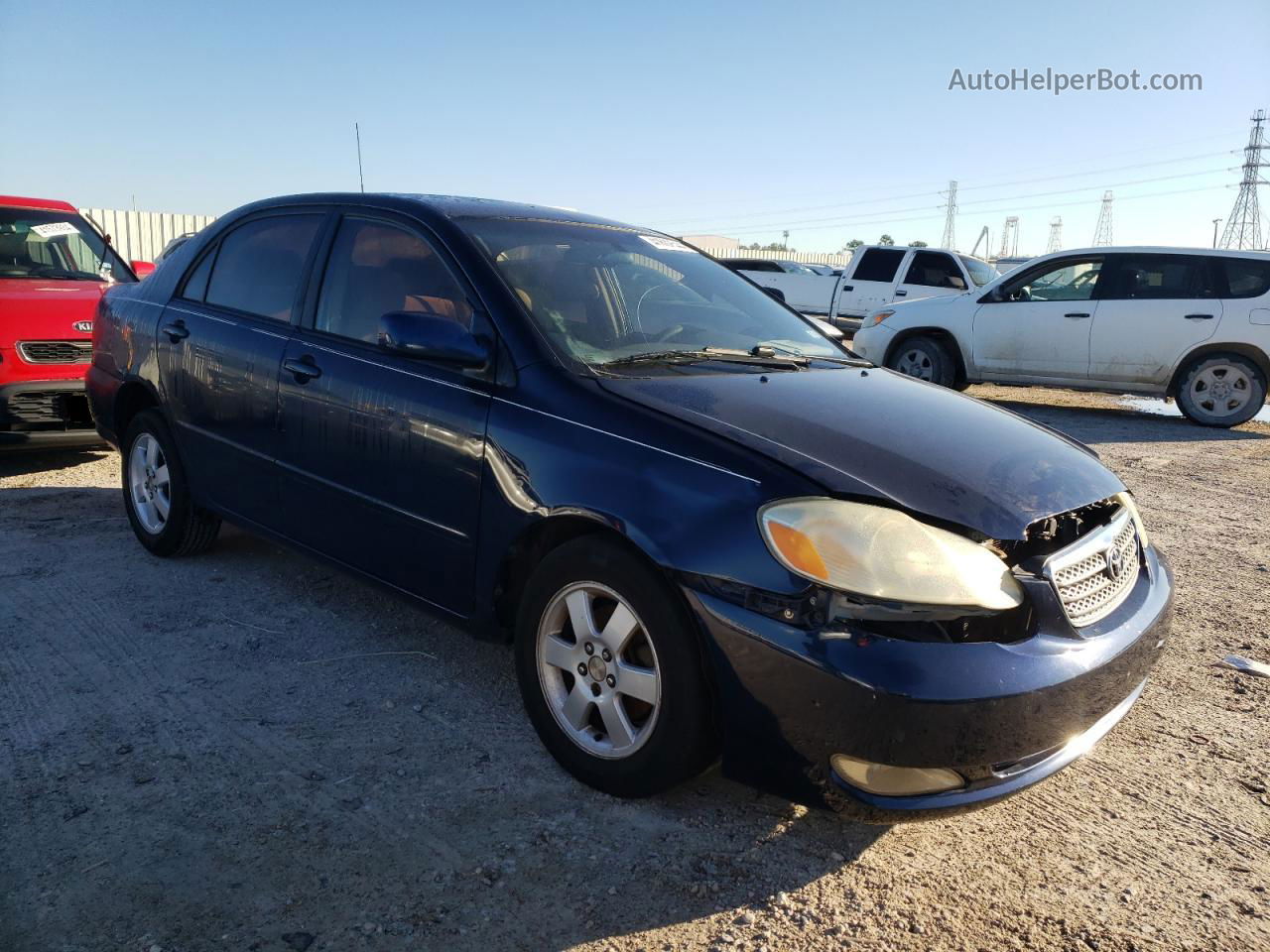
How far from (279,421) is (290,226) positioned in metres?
0.89

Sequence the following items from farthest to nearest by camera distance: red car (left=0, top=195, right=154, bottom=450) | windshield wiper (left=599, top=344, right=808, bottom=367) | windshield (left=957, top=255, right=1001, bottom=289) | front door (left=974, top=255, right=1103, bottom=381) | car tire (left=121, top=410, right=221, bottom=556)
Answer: windshield (left=957, top=255, right=1001, bottom=289) < front door (left=974, top=255, right=1103, bottom=381) < red car (left=0, top=195, right=154, bottom=450) < car tire (left=121, top=410, right=221, bottom=556) < windshield wiper (left=599, top=344, right=808, bottom=367)

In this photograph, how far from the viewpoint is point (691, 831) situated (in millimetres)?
2604

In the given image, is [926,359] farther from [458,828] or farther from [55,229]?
[458,828]

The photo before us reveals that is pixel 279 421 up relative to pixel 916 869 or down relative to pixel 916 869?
up

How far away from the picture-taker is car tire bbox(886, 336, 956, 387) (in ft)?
37.2

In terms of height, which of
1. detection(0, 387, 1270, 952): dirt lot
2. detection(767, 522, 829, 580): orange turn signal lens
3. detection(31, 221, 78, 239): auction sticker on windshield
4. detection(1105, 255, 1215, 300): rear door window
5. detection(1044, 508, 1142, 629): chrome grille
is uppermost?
detection(1105, 255, 1215, 300): rear door window

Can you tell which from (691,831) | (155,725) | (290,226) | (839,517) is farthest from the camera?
(290,226)

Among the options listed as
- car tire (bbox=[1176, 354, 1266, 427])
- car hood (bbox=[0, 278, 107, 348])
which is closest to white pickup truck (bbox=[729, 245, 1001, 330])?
car tire (bbox=[1176, 354, 1266, 427])

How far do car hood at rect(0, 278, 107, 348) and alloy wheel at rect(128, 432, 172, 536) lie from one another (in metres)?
1.80

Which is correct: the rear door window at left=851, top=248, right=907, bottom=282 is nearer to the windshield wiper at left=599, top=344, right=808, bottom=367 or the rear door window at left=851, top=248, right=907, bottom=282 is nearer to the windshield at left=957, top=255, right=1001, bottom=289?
the windshield at left=957, top=255, right=1001, bottom=289

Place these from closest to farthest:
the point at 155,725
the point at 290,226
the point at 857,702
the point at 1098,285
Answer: the point at 857,702 → the point at 155,725 → the point at 290,226 → the point at 1098,285

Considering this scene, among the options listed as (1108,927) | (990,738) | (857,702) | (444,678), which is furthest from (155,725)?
(1108,927)

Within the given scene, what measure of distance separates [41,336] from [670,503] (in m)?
5.60

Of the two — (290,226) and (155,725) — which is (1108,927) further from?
(290,226)
